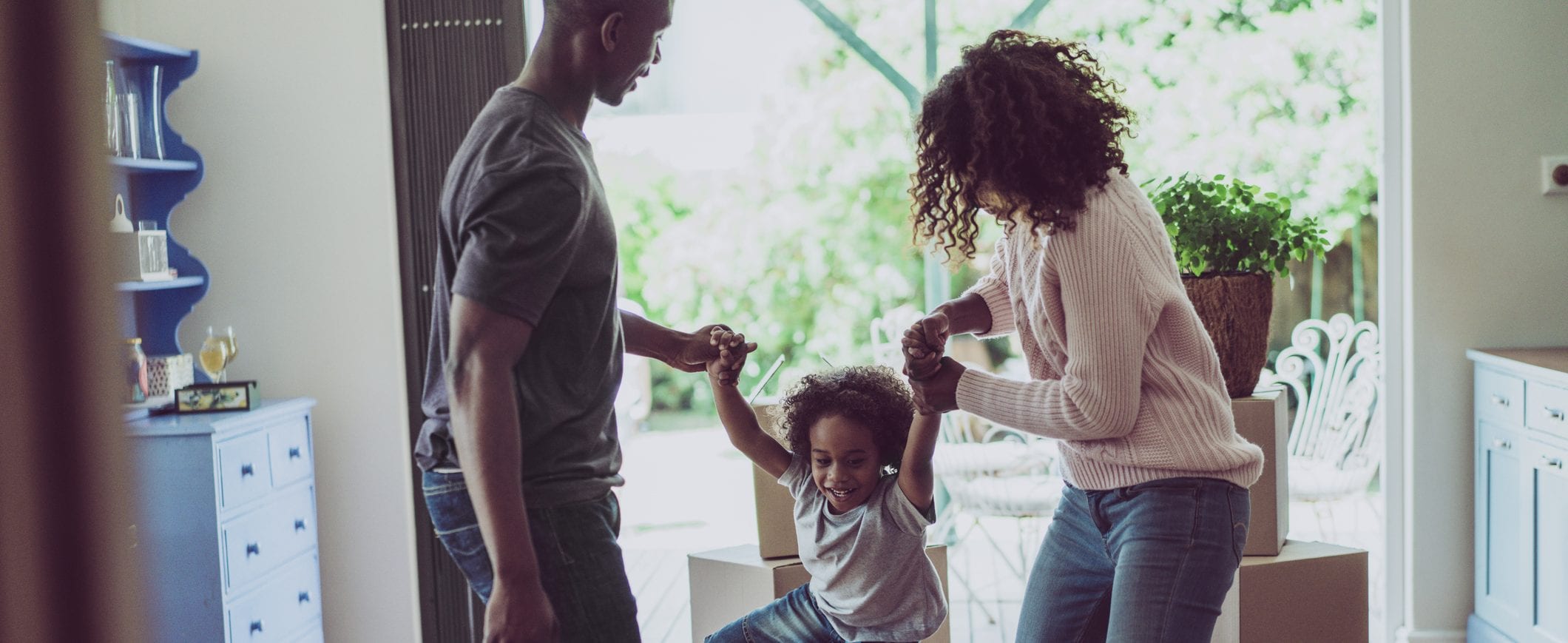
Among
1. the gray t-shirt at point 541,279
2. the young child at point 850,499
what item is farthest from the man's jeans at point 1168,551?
the gray t-shirt at point 541,279

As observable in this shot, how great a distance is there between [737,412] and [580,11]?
2.83ft

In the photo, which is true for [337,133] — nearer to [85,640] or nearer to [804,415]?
[804,415]

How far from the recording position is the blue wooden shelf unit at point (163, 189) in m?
2.77

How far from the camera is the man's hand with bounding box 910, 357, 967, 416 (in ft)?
5.40

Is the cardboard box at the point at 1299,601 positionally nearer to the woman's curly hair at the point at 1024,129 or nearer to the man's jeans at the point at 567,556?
the woman's curly hair at the point at 1024,129

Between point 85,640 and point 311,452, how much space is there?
2.82 meters

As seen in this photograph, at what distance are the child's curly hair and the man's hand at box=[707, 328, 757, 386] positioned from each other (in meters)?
0.20

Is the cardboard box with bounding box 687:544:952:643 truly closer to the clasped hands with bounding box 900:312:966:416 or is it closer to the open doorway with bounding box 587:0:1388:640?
the clasped hands with bounding box 900:312:966:416

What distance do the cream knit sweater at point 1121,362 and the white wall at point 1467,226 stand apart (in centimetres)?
171

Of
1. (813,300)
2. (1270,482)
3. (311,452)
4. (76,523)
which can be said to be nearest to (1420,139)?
(1270,482)

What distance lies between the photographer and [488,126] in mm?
1173

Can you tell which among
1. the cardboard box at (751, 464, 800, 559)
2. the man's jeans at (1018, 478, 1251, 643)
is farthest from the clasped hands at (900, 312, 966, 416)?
the cardboard box at (751, 464, 800, 559)

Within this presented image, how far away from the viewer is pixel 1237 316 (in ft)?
7.09

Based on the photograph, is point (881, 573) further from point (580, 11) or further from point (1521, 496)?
point (1521, 496)
